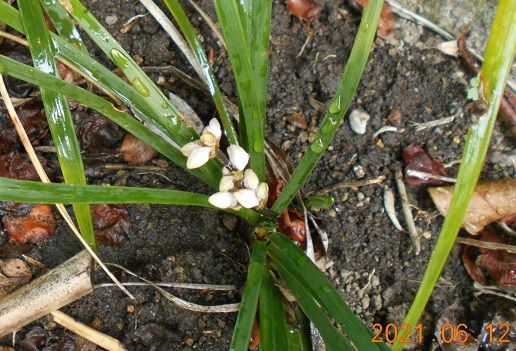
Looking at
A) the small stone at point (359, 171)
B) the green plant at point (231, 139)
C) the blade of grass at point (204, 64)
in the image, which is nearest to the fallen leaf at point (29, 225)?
the green plant at point (231, 139)

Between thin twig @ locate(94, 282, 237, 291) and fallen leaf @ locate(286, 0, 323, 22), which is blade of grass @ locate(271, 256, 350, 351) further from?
fallen leaf @ locate(286, 0, 323, 22)

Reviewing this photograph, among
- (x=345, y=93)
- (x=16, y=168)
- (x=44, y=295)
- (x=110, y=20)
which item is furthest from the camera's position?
(x=110, y=20)

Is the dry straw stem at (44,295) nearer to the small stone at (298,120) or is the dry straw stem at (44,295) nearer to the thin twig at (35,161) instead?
the thin twig at (35,161)

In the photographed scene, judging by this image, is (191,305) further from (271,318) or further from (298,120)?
(298,120)

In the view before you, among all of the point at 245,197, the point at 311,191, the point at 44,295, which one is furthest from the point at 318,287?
the point at 44,295

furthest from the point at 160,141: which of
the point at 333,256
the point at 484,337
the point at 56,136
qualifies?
the point at 484,337

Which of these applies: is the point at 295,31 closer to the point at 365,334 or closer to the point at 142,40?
the point at 142,40

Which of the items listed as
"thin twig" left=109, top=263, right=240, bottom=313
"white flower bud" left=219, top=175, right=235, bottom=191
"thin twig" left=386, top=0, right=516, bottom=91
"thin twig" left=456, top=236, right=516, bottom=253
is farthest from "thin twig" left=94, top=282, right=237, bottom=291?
"thin twig" left=386, top=0, right=516, bottom=91
